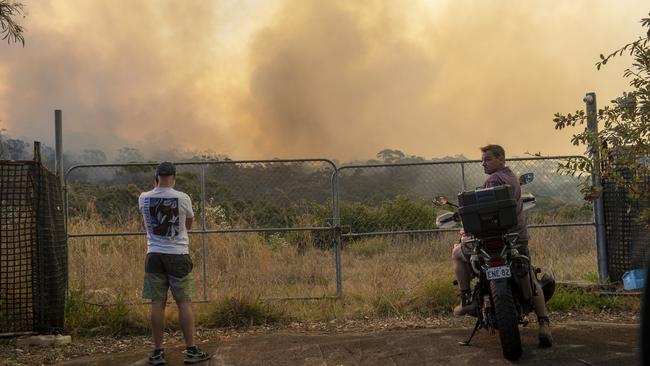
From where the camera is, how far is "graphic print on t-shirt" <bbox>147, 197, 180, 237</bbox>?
18.7ft

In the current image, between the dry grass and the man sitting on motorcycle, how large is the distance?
6.23 ft

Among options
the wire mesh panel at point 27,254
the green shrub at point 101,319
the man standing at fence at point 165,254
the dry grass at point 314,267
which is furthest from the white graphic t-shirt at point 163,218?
the dry grass at point 314,267

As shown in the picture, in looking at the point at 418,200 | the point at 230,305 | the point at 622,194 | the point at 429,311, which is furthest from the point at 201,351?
the point at 622,194

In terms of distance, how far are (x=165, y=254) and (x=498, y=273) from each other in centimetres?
286

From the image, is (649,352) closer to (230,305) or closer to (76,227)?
(230,305)

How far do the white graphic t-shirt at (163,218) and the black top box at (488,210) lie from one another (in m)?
2.49

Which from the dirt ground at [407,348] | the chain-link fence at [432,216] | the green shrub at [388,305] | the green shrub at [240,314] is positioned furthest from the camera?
the chain-link fence at [432,216]

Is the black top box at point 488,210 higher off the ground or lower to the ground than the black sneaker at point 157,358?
higher

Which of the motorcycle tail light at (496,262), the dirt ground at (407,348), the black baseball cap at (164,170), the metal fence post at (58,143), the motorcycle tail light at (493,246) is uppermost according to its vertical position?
the metal fence post at (58,143)

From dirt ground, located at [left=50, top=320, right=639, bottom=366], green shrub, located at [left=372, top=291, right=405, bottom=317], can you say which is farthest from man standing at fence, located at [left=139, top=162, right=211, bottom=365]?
green shrub, located at [left=372, top=291, right=405, bottom=317]

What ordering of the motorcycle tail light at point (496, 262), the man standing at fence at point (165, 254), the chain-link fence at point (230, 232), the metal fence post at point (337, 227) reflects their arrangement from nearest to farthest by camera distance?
1. the motorcycle tail light at point (496, 262)
2. the man standing at fence at point (165, 254)
3. the metal fence post at point (337, 227)
4. the chain-link fence at point (230, 232)

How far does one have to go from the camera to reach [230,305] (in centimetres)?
745

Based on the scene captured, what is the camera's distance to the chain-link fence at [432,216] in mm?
8641

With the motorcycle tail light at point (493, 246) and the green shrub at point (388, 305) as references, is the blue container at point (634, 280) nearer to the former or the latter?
the green shrub at point (388, 305)
